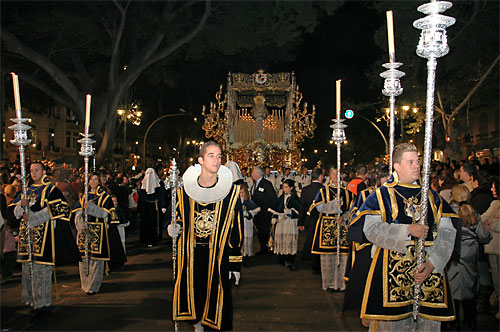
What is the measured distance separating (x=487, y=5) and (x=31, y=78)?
17.8 meters

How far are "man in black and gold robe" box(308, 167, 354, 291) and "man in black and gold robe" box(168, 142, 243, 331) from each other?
3618mm

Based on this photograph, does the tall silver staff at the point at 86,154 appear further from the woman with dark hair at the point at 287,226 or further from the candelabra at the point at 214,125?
the candelabra at the point at 214,125

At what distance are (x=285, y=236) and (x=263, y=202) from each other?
1.93 meters

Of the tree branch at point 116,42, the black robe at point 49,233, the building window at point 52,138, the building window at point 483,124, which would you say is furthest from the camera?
the building window at point 52,138

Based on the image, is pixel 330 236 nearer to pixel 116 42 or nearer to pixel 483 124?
pixel 116 42

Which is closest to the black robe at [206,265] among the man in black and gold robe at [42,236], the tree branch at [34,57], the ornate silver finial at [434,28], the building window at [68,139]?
the ornate silver finial at [434,28]

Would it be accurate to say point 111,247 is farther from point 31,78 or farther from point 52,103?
point 52,103

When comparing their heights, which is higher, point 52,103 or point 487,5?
point 487,5

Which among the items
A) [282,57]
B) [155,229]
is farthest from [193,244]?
[282,57]

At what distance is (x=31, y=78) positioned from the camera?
18781 mm

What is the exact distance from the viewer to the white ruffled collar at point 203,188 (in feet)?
17.0

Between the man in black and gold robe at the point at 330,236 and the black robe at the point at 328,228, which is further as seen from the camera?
the black robe at the point at 328,228

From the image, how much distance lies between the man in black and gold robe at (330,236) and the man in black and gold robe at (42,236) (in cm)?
→ 427

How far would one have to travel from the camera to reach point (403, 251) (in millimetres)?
4023
